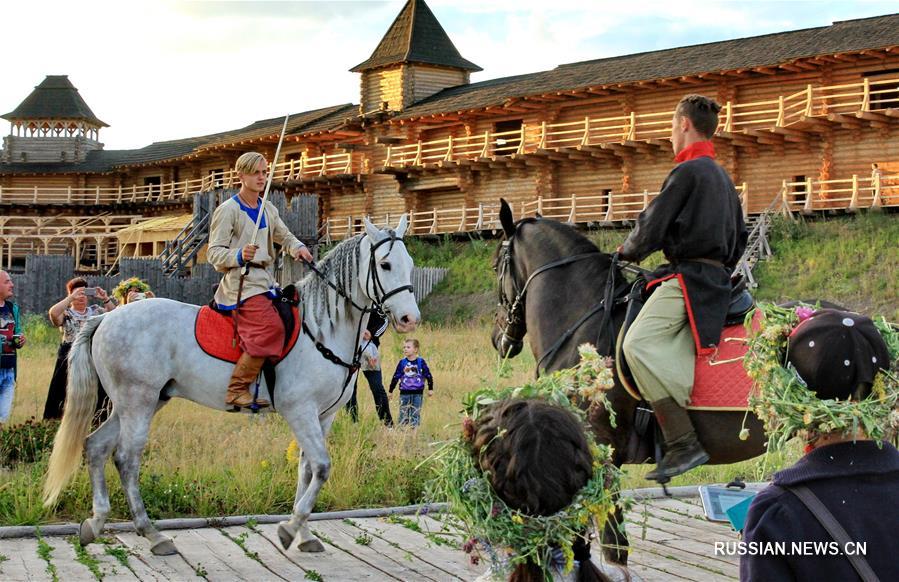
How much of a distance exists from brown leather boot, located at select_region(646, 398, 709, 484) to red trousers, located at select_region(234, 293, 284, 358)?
2582mm

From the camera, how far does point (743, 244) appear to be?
228 inches

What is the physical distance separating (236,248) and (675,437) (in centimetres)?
327

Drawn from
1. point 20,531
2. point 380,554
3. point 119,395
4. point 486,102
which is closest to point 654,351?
point 380,554

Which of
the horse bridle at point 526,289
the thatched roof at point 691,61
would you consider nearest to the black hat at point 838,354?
the horse bridle at point 526,289

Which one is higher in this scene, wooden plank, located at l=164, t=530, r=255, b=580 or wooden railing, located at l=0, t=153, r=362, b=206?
wooden railing, located at l=0, t=153, r=362, b=206

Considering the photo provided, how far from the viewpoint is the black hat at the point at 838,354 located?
7.72 ft

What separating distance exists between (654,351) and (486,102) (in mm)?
33152

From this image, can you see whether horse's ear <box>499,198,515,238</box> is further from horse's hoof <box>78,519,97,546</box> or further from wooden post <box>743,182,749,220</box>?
wooden post <box>743,182,749,220</box>

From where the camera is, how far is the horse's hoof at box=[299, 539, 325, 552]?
6.45 m

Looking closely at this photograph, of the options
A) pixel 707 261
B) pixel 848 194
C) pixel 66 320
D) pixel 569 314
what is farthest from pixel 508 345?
pixel 848 194

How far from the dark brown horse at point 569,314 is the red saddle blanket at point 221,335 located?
1.38m

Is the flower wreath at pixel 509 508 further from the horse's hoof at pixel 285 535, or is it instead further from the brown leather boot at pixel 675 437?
the horse's hoof at pixel 285 535

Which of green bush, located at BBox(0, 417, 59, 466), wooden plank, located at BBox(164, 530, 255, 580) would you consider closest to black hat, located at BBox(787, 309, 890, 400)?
wooden plank, located at BBox(164, 530, 255, 580)

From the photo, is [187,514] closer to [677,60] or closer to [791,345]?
[791,345]
